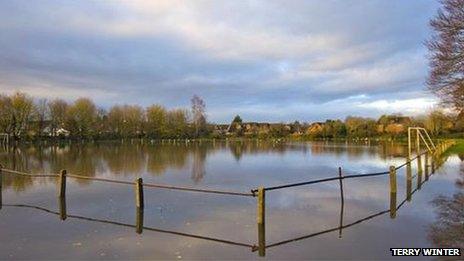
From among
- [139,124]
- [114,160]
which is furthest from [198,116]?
[114,160]

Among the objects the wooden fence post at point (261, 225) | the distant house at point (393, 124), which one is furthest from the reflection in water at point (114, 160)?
the distant house at point (393, 124)

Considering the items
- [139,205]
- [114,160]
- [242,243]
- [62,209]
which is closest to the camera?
[242,243]

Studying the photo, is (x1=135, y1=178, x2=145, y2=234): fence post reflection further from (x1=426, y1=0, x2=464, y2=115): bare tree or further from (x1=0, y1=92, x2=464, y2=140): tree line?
(x1=0, y1=92, x2=464, y2=140): tree line

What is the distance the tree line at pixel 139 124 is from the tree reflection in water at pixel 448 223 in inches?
3052

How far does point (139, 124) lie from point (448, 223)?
415 ft

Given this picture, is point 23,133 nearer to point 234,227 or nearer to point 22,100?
point 22,100

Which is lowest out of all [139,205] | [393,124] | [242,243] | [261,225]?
[242,243]

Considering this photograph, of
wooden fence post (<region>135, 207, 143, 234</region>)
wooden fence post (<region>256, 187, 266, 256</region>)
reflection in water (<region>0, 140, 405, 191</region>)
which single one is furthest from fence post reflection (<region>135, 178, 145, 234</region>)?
reflection in water (<region>0, 140, 405, 191</region>)

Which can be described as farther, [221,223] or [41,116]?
[41,116]

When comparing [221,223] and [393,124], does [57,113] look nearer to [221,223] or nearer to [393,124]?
[393,124]

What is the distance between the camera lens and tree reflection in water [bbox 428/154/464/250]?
10.8 m

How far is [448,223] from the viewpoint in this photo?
12727 millimetres

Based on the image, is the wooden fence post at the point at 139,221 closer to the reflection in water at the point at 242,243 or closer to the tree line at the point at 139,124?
the reflection in water at the point at 242,243

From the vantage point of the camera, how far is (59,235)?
12016 millimetres
